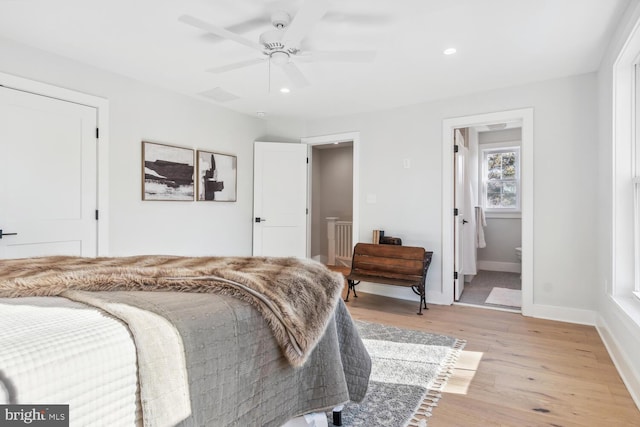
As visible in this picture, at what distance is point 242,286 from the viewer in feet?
3.53

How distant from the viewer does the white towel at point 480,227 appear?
5617 mm

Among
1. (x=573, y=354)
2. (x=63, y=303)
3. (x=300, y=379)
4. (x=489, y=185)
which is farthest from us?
(x=489, y=185)

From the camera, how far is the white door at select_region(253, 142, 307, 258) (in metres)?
4.66

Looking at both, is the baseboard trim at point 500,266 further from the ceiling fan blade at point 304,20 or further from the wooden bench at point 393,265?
the ceiling fan blade at point 304,20

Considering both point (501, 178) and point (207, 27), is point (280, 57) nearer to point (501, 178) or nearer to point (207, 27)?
point (207, 27)

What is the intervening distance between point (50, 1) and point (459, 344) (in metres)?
3.64


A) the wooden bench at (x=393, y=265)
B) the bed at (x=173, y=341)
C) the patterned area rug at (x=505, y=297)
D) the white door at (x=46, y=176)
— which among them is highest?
the white door at (x=46, y=176)

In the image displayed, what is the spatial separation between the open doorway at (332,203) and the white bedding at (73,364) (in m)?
5.75

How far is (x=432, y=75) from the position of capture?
3.24 meters

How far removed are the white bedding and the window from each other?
6190 millimetres

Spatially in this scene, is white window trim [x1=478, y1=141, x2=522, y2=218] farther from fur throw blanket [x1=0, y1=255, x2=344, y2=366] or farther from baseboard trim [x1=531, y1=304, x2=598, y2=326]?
fur throw blanket [x1=0, y1=255, x2=344, y2=366]

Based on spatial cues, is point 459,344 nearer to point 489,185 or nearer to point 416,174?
point 416,174

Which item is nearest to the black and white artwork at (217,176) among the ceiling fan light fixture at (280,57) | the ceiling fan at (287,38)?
the ceiling fan at (287,38)

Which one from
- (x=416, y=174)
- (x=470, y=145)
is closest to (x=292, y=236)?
(x=416, y=174)
